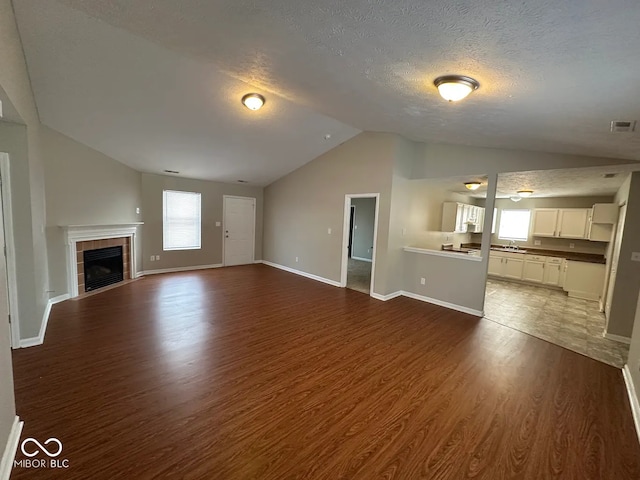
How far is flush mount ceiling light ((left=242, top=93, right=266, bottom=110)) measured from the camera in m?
3.66

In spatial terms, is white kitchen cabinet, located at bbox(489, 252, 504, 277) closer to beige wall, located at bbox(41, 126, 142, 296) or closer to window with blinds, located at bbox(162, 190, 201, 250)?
window with blinds, located at bbox(162, 190, 201, 250)

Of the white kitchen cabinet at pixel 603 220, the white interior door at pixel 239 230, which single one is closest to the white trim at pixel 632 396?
the white kitchen cabinet at pixel 603 220

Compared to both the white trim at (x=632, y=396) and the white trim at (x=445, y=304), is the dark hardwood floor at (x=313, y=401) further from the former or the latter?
the white trim at (x=445, y=304)

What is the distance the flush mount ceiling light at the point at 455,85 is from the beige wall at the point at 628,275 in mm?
3358

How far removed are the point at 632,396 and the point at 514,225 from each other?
5.88 m

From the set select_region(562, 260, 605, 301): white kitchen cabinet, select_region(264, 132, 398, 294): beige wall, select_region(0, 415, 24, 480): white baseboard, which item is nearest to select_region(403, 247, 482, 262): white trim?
select_region(264, 132, 398, 294): beige wall

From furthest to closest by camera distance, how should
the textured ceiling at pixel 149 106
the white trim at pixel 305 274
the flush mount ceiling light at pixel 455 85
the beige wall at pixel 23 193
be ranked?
the white trim at pixel 305 274 → the textured ceiling at pixel 149 106 → the beige wall at pixel 23 193 → the flush mount ceiling light at pixel 455 85

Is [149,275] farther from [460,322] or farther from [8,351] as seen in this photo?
[460,322]

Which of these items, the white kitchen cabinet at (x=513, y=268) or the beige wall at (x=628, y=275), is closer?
A: the beige wall at (x=628, y=275)

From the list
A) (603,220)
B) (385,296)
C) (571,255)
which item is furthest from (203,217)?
(571,255)

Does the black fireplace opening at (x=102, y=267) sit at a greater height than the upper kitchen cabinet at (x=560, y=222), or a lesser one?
lesser

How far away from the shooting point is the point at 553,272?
6184 mm

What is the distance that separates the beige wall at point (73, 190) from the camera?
4070mm

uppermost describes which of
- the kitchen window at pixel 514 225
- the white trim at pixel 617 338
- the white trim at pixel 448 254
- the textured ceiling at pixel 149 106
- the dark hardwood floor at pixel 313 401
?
the textured ceiling at pixel 149 106
